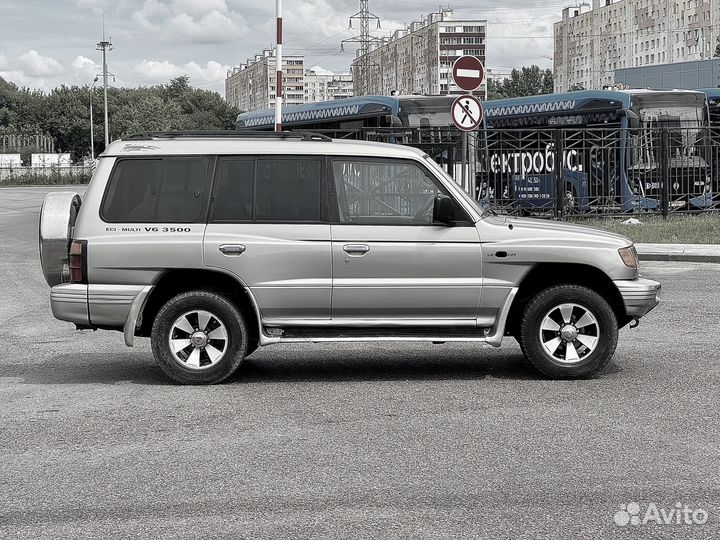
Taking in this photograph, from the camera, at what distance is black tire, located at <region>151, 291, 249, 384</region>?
26.5 feet

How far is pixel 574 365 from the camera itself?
322 inches

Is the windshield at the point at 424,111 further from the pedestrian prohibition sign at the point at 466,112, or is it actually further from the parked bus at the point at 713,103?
the pedestrian prohibition sign at the point at 466,112

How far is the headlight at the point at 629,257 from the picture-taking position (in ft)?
27.2

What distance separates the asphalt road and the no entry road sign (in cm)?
966

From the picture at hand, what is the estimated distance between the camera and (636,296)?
27.1 ft

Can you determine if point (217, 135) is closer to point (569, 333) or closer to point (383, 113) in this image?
point (569, 333)

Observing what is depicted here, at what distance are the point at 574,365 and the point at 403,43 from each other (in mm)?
171357

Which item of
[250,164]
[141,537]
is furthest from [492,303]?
Result: [141,537]

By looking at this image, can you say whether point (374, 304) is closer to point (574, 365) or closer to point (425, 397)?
point (425, 397)

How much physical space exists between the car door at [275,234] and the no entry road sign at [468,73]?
1108 centimetres

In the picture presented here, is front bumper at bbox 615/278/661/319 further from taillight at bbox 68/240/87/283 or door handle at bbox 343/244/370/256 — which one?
taillight at bbox 68/240/87/283

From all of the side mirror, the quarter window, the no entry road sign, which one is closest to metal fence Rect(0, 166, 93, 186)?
the no entry road sign

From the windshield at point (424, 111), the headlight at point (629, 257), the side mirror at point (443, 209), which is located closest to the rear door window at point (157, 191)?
the side mirror at point (443, 209)

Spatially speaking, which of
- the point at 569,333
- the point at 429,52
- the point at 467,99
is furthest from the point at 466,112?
the point at 429,52
